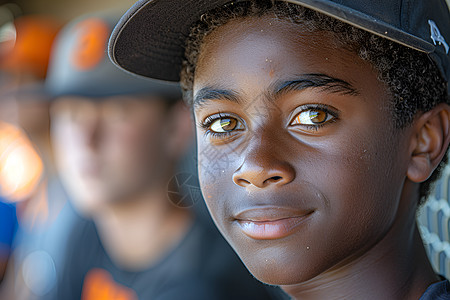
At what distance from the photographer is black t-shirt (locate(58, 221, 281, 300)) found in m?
1.63

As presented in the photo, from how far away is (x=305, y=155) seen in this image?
2.87 ft

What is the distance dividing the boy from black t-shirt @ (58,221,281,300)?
0.47 m

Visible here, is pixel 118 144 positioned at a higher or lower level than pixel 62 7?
higher

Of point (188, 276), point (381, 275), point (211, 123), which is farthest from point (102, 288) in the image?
point (381, 275)

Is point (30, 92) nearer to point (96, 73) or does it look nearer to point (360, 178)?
point (96, 73)

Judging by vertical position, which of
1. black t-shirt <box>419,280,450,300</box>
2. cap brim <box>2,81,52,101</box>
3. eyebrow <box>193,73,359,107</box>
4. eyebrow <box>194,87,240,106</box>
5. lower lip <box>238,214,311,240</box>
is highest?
eyebrow <box>193,73,359,107</box>

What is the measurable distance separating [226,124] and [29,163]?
2231 millimetres

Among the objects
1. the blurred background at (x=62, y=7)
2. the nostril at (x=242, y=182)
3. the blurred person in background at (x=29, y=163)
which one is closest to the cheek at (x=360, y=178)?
the nostril at (x=242, y=182)

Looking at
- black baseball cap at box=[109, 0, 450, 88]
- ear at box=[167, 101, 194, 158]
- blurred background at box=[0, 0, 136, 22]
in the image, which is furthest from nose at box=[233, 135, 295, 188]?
blurred background at box=[0, 0, 136, 22]

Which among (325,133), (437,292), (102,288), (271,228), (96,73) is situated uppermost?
(325,133)

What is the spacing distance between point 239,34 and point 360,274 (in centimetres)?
45

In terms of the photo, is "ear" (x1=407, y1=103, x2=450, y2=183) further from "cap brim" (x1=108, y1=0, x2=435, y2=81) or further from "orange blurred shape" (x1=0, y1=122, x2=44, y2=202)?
"orange blurred shape" (x1=0, y1=122, x2=44, y2=202)

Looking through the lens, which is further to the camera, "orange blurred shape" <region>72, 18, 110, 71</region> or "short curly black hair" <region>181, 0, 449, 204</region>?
"orange blurred shape" <region>72, 18, 110, 71</region>

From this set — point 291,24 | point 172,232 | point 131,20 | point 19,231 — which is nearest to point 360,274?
point 291,24
